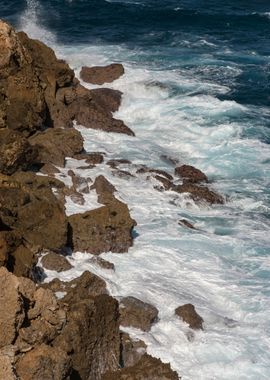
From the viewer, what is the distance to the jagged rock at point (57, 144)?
32.4m

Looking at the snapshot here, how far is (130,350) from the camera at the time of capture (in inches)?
796

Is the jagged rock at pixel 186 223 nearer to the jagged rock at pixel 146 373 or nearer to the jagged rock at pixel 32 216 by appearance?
the jagged rock at pixel 32 216

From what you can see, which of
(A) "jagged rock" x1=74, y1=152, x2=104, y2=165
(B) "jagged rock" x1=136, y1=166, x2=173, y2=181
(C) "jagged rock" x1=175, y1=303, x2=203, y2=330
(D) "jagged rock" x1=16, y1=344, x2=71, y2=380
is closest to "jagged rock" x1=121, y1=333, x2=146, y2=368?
(C) "jagged rock" x1=175, y1=303, x2=203, y2=330

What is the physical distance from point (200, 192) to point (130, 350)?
44.3ft

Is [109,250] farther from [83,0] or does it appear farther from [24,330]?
[83,0]

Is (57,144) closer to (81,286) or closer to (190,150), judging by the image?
(190,150)

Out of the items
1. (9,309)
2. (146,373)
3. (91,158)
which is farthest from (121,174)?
(9,309)

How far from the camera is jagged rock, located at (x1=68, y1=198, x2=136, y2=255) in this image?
25719 millimetres

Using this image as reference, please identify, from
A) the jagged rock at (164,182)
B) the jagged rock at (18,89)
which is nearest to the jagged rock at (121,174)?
the jagged rock at (164,182)

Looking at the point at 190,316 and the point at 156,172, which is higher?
the point at 190,316

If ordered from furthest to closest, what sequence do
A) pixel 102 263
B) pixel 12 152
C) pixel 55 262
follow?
1. pixel 12 152
2. pixel 102 263
3. pixel 55 262

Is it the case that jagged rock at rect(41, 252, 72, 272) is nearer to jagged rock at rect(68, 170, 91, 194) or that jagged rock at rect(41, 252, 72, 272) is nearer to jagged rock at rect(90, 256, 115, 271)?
jagged rock at rect(90, 256, 115, 271)

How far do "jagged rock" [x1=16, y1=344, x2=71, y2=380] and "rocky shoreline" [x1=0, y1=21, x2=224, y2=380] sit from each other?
0.07 feet

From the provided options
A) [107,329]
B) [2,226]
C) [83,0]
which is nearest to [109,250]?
[2,226]
